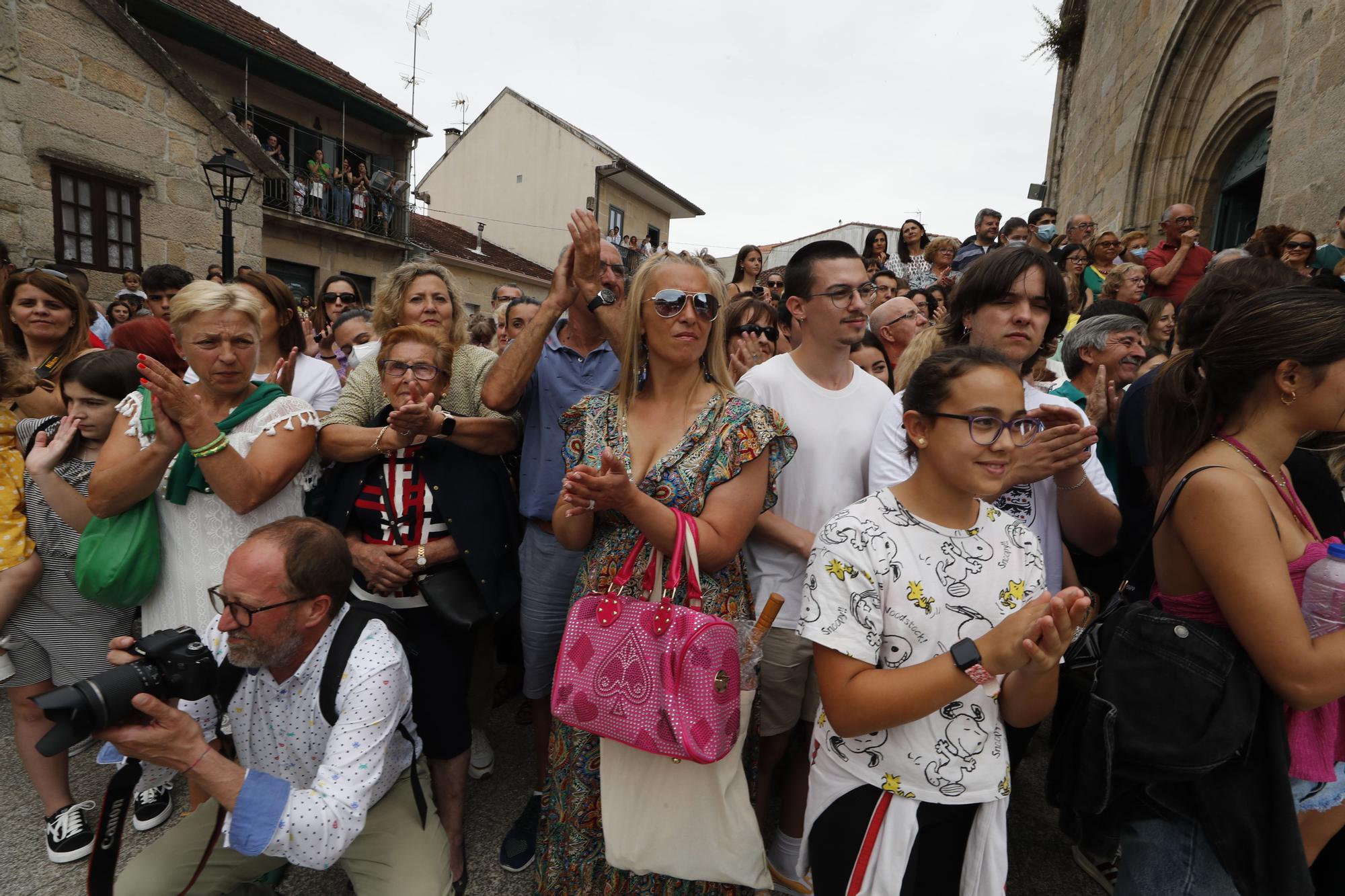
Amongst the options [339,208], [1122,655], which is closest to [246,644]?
[1122,655]

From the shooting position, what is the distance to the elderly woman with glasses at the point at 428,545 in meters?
2.43

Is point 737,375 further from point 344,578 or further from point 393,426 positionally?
point 344,578

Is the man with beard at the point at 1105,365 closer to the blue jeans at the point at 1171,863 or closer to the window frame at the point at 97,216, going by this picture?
the blue jeans at the point at 1171,863

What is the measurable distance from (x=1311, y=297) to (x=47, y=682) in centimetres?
451

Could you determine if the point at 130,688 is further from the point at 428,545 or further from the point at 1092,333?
the point at 1092,333

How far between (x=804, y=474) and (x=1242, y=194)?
377 inches

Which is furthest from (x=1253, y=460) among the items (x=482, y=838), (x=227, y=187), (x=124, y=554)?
(x=227, y=187)

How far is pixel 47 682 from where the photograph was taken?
277cm

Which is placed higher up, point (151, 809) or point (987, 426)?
point (987, 426)

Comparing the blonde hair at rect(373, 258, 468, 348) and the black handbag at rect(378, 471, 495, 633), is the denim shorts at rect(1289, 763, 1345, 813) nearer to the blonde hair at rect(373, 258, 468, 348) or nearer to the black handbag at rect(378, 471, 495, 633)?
the black handbag at rect(378, 471, 495, 633)

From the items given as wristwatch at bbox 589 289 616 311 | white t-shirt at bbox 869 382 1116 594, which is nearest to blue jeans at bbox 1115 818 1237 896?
white t-shirt at bbox 869 382 1116 594

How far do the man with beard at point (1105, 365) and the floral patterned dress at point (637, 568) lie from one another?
5.20ft

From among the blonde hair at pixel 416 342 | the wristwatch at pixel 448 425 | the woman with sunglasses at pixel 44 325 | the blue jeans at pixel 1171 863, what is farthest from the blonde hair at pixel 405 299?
the blue jeans at pixel 1171 863

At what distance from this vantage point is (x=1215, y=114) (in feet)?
27.3
